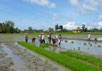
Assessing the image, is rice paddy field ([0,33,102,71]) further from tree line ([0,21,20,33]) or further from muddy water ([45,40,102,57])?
tree line ([0,21,20,33])

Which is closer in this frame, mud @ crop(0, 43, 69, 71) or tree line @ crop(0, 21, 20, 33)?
mud @ crop(0, 43, 69, 71)

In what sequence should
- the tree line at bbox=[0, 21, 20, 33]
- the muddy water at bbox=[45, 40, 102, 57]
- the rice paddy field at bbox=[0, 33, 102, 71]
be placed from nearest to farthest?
the rice paddy field at bbox=[0, 33, 102, 71] → the muddy water at bbox=[45, 40, 102, 57] → the tree line at bbox=[0, 21, 20, 33]

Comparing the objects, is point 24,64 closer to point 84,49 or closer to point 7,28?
point 84,49

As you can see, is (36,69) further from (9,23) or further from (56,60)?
(9,23)

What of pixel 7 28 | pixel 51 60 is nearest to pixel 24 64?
pixel 51 60

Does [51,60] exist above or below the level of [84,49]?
above

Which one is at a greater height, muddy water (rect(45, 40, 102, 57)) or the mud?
the mud

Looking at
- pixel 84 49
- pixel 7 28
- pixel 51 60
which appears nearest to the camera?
pixel 51 60

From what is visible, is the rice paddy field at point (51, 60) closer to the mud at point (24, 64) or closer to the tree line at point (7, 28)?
the mud at point (24, 64)

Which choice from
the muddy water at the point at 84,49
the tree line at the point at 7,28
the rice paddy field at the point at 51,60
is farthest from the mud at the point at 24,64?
the tree line at the point at 7,28

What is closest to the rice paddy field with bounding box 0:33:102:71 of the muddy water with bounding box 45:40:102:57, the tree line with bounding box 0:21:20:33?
the muddy water with bounding box 45:40:102:57

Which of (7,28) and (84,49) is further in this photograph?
(7,28)

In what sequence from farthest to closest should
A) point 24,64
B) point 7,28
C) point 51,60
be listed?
1. point 7,28
2. point 51,60
3. point 24,64

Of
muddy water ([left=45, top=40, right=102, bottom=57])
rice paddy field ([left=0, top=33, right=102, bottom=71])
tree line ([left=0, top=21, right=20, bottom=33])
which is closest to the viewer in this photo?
rice paddy field ([left=0, top=33, right=102, bottom=71])
